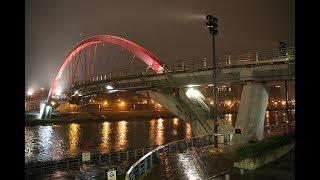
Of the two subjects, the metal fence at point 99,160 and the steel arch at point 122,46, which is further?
the steel arch at point 122,46

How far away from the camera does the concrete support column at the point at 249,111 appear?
30016mm

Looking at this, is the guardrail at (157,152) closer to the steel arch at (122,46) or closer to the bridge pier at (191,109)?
the bridge pier at (191,109)

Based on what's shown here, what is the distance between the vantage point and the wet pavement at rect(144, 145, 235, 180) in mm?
18625

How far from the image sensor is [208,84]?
111 feet

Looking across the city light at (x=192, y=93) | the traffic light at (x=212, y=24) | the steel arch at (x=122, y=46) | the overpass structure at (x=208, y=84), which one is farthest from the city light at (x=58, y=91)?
the traffic light at (x=212, y=24)

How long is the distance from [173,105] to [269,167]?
17.7m

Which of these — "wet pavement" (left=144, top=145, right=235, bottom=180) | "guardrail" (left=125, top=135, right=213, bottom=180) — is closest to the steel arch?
"guardrail" (left=125, top=135, right=213, bottom=180)

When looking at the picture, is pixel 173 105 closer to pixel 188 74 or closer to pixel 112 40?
pixel 188 74

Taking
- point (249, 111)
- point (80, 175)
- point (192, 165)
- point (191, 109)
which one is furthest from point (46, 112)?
point (192, 165)

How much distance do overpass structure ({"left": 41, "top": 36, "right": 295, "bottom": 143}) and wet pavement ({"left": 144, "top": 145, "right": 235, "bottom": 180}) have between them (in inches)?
206

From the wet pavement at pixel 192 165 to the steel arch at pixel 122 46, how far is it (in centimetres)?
1620

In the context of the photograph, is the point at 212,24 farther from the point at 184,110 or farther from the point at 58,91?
the point at 58,91

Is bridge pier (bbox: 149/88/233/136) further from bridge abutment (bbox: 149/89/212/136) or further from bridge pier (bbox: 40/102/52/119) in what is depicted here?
bridge pier (bbox: 40/102/52/119)

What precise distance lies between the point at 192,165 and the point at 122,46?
4161cm
